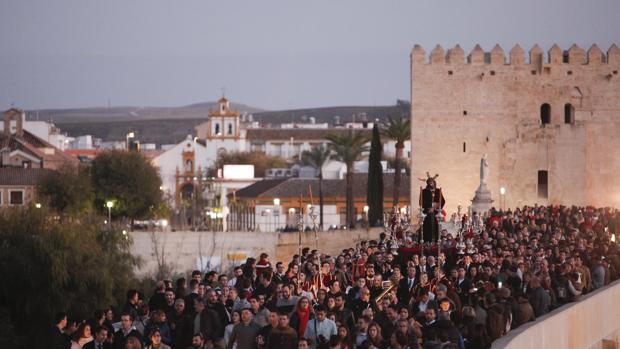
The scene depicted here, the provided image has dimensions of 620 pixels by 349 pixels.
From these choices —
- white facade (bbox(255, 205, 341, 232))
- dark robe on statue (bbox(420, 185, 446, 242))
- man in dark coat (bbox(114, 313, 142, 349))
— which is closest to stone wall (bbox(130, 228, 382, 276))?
white facade (bbox(255, 205, 341, 232))

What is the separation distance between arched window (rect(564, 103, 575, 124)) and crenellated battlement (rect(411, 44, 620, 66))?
132 centimetres

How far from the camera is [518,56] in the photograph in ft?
176

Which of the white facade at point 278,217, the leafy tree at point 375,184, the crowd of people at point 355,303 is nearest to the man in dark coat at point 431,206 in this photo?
the crowd of people at point 355,303

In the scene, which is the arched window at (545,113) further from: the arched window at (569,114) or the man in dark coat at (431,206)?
the man in dark coat at (431,206)

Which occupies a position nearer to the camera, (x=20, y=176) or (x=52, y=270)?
(x=52, y=270)

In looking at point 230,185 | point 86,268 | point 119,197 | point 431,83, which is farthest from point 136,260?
point 230,185

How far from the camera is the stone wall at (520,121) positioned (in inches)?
2078

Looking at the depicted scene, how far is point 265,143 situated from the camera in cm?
15600

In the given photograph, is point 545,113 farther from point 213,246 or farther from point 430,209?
point 430,209

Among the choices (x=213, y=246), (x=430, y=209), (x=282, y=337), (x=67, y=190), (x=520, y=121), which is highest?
(x=520, y=121)

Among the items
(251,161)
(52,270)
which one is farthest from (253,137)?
(52,270)

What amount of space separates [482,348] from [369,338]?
1093 millimetres

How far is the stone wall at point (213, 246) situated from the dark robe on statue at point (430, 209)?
95.2 ft

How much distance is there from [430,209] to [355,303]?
395cm
